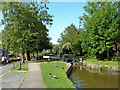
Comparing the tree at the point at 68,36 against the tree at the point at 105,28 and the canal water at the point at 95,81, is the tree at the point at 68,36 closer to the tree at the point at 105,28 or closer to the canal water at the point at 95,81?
the tree at the point at 105,28

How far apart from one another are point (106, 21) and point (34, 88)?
878 inches

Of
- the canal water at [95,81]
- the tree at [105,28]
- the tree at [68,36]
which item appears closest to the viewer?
the canal water at [95,81]

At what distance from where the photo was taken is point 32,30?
3000 centimetres

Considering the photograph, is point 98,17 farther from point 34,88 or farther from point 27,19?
point 34,88

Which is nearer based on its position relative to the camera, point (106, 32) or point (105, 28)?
point (106, 32)

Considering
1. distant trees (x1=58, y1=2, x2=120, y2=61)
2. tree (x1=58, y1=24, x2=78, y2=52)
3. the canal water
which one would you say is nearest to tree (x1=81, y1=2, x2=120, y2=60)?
distant trees (x1=58, y1=2, x2=120, y2=61)

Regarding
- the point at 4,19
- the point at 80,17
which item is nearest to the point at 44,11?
the point at 4,19

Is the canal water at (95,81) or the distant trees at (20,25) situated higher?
the distant trees at (20,25)

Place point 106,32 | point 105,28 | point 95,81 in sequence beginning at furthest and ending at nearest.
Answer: point 105,28 < point 106,32 < point 95,81

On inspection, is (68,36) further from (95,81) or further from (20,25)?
(95,81)

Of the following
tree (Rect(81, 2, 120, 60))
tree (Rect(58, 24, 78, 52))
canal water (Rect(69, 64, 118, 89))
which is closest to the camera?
canal water (Rect(69, 64, 118, 89))

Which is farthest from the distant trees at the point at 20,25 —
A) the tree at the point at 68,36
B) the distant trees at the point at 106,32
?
the tree at the point at 68,36

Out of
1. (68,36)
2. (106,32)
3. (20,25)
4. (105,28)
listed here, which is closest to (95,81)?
(106,32)

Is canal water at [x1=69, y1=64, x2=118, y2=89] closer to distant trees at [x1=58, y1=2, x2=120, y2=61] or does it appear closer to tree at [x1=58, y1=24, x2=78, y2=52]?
distant trees at [x1=58, y1=2, x2=120, y2=61]
